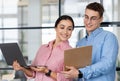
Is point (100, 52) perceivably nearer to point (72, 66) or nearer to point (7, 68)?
point (72, 66)

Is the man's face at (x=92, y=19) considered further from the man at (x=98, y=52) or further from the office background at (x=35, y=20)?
the office background at (x=35, y=20)

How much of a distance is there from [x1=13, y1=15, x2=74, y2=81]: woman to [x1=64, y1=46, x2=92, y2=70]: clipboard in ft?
0.49

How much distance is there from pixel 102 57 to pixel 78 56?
0.19m

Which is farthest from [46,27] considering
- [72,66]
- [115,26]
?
[72,66]

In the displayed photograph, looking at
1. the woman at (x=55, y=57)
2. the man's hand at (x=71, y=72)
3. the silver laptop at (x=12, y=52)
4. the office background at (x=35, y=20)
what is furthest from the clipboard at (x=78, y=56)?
the office background at (x=35, y=20)

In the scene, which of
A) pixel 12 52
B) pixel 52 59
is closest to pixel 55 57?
pixel 52 59

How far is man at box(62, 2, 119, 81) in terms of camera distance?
1.66 m

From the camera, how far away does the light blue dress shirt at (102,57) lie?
1663mm

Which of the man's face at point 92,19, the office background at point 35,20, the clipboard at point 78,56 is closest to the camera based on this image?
the clipboard at point 78,56

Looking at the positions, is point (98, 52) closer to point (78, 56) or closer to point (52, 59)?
point (78, 56)

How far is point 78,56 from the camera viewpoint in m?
1.63

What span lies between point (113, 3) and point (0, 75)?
1463 millimetres

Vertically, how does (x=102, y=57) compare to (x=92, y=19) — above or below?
below

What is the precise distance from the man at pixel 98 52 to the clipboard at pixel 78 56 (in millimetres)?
31
